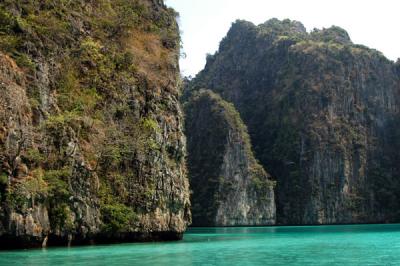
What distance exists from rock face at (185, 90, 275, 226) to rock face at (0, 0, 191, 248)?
43049mm

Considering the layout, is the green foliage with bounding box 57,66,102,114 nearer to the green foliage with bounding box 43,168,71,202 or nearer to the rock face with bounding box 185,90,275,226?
the green foliage with bounding box 43,168,71,202

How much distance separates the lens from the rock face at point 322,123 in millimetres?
93625

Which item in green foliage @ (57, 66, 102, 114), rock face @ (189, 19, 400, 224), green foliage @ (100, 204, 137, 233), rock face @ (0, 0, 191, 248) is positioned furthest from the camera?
rock face @ (189, 19, 400, 224)

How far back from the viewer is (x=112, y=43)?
39.6 meters

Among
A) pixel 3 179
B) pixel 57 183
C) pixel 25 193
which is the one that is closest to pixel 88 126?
pixel 57 183

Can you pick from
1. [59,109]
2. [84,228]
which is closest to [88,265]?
[84,228]

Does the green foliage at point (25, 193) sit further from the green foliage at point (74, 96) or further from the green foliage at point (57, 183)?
the green foliage at point (74, 96)

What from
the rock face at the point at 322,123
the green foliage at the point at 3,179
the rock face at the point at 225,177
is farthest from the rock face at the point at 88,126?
the rock face at the point at 322,123

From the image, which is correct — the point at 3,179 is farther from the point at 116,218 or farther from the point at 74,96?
the point at 74,96

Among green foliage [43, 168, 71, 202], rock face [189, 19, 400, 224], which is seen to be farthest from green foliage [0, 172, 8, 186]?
rock face [189, 19, 400, 224]

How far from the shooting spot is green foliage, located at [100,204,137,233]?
32750 mm

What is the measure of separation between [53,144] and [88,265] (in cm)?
1145

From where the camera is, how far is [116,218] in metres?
33.0

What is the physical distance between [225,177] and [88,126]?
5449 centimetres
